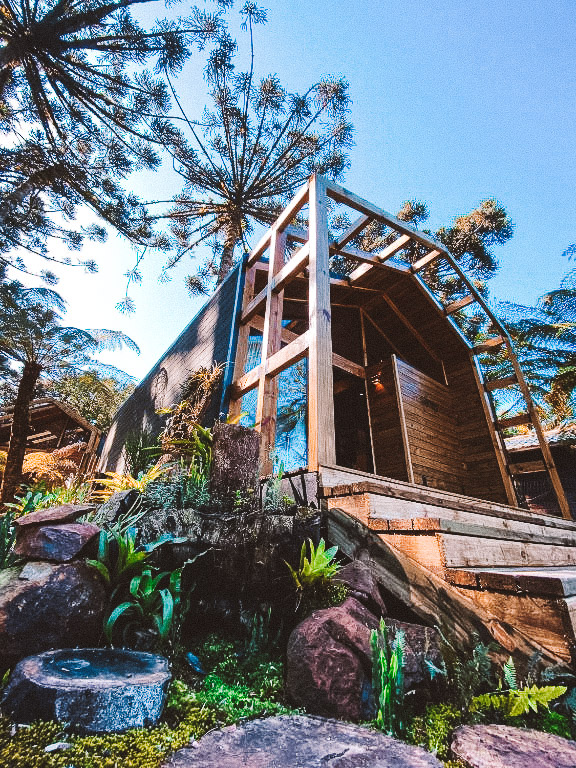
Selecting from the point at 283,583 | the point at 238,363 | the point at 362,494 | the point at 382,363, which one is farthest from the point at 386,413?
the point at 283,583

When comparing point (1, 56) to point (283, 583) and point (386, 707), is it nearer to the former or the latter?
point (283, 583)

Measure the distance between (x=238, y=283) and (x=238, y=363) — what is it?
184 cm

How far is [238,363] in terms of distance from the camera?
21.3 feet

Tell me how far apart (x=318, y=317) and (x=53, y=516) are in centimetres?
329

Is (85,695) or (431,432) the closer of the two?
(85,695)

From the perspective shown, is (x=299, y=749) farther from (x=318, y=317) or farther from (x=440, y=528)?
(x=318, y=317)

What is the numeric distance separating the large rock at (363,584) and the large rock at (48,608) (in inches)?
55.2

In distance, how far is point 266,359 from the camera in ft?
17.5

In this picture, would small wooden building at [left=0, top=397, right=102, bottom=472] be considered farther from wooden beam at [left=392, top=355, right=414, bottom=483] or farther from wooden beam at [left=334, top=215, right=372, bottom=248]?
wooden beam at [left=334, top=215, right=372, bottom=248]

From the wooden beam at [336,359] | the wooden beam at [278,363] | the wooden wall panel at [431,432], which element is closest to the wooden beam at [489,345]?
the wooden wall panel at [431,432]

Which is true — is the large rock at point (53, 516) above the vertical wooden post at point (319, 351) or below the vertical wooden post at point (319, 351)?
below

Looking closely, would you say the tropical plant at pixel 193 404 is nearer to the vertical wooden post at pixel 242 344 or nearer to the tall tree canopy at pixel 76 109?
the vertical wooden post at pixel 242 344

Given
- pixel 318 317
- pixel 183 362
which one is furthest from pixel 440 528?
pixel 183 362

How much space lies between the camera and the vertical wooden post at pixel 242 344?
20.1ft
